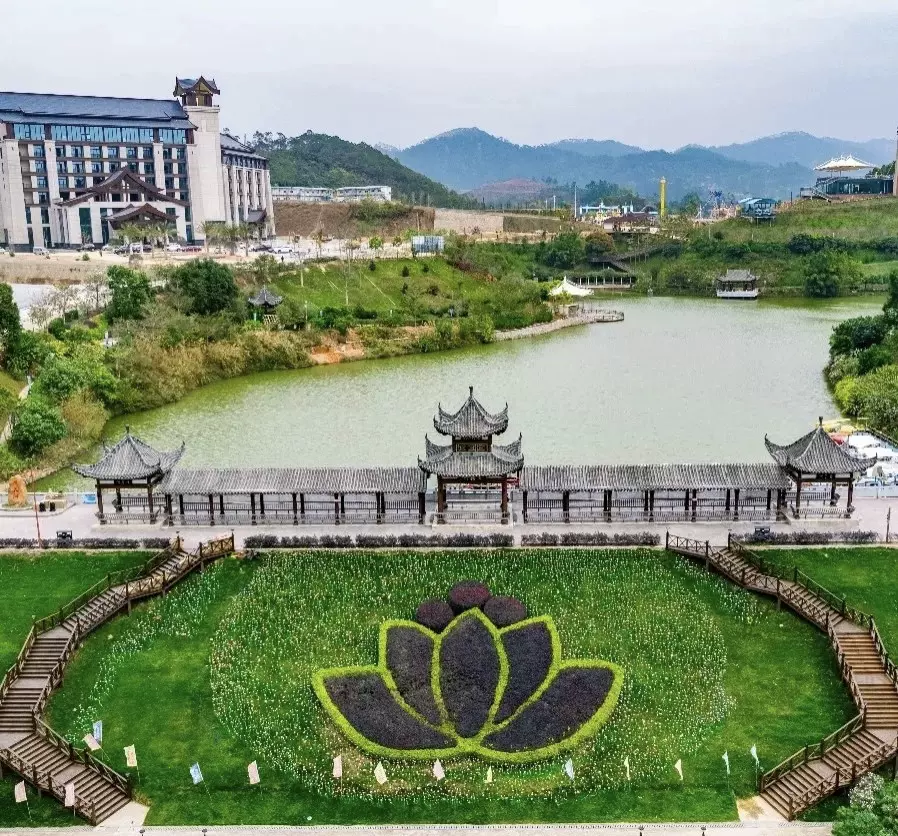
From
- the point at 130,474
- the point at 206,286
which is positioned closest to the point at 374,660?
the point at 130,474

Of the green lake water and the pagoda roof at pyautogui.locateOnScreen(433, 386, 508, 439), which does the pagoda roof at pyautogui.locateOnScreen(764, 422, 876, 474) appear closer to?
the green lake water

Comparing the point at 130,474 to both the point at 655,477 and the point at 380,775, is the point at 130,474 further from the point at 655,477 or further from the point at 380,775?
the point at 655,477

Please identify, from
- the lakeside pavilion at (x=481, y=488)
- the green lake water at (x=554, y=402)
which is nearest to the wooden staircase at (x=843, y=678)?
the lakeside pavilion at (x=481, y=488)

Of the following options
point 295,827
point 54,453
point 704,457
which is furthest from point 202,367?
point 295,827

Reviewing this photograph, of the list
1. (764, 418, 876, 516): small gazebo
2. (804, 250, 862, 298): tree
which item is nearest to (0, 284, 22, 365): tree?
(764, 418, 876, 516): small gazebo

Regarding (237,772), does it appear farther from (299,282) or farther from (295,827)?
(299,282)

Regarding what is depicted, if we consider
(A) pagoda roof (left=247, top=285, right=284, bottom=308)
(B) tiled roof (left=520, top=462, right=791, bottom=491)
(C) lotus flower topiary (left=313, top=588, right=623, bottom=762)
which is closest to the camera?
(C) lotus flower topiary (left=313, top=588, right=623, bottom=762)

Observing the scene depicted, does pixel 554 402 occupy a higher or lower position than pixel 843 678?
higher

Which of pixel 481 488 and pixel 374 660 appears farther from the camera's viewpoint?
pixel 481 488
